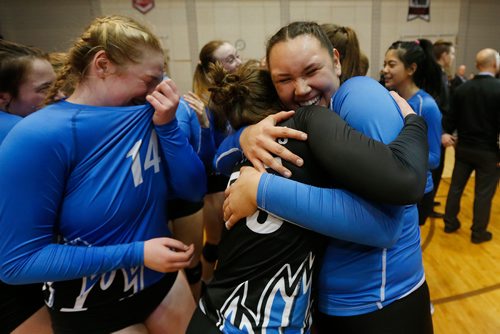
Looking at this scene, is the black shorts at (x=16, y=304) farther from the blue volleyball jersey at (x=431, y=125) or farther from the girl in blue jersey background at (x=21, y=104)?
the blue volleyball jersey at (x=431, y=125)

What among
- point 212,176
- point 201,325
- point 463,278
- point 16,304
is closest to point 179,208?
point 212,176

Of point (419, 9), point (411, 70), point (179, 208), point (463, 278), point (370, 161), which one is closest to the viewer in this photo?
point (370, 161)

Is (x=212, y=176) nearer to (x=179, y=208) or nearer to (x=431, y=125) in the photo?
(x=179, y=208)

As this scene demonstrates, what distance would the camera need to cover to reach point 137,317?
1.11 meters

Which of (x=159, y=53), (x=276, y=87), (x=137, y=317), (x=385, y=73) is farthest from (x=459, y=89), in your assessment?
(x=137, y=317)

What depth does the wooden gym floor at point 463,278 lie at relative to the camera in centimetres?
228

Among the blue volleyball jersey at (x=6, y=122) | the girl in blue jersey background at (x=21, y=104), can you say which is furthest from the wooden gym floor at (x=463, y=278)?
the blue volleyball jersey at (x=6, y=122)

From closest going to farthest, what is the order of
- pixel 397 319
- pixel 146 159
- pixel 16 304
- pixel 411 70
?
pixel 397 319 < pixel 146 159 < pixel 16 304 < pixel 411 70

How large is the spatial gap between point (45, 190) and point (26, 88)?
74 centimetres

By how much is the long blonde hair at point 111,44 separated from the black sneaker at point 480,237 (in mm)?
3563

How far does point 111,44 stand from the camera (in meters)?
0.98

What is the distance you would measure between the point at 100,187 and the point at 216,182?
1501 mm

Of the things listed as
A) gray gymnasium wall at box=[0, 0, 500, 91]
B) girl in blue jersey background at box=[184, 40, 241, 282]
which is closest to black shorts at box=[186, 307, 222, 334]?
girl in blue jersey background at box=[184, 40, 241, 282]

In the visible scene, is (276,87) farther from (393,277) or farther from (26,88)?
(26,88)
